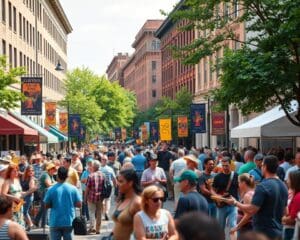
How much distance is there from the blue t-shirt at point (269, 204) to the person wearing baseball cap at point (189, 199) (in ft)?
2.37

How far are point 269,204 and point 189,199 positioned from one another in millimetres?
1064

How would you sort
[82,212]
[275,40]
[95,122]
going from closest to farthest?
[82,212]
[275,40]
[95,122]

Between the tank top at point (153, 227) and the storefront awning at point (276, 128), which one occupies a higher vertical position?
the storefront awning at point (276, 128)

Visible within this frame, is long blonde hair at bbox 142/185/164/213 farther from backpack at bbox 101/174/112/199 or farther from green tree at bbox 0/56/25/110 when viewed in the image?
green tree at bbox 0/56/25/110

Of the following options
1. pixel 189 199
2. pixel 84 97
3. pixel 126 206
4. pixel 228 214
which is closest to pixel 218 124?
pixel 228 214

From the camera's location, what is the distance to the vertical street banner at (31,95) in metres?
32.3

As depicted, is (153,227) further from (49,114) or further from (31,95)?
(49,114)

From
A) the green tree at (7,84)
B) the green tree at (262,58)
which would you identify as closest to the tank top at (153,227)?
the green tree at (262,58)

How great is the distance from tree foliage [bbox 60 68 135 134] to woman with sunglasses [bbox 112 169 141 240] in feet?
214

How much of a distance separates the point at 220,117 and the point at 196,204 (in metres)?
25.6

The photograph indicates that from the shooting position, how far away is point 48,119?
43.3 meters

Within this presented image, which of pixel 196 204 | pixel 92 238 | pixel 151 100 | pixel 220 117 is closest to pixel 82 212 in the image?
pixel 92 238

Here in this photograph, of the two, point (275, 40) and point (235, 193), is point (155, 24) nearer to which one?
point (275, 40)

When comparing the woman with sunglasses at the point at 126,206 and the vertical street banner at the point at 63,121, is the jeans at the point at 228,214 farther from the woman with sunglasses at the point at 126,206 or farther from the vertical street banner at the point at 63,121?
the vertical street banner at the point at 63,121
